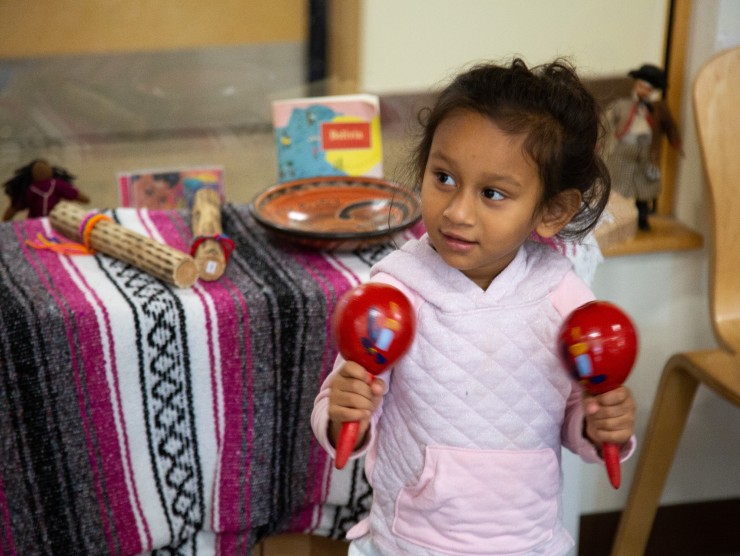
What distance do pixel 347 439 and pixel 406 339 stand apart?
12 centimetres

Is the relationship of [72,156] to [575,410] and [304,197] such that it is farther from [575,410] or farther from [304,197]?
[575,410]

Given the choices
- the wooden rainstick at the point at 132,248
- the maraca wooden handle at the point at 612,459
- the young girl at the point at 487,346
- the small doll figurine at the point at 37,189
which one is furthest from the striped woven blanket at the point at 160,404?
the maraca wooden handle at the point at 612,459

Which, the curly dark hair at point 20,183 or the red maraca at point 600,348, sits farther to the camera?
the curly dark hair at point 20,183

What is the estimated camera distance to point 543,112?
1108 millimetres

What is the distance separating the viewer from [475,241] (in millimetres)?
1097

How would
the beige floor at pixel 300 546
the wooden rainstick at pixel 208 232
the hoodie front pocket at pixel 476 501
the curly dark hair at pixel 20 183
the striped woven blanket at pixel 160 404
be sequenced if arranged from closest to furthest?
the hoodie front pocket at pixel 476 501 → the striped woven blanket at pixel 160 404 → the wooden rainstick at pixel 208 232 → the beige floor at pixel 300 546 → the curly dark hair at pixel 20 183

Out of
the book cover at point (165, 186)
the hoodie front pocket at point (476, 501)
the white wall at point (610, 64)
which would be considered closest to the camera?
the hoodie front pocket at point (476, 501)

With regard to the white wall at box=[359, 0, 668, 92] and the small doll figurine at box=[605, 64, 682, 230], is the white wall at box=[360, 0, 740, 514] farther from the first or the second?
the small doll figurine at box=[605, 64, 682, 230]

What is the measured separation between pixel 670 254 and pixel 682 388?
0.30 metres

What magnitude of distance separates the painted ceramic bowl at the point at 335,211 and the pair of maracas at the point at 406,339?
21.6 inches

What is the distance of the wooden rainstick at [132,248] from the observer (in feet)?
4.96

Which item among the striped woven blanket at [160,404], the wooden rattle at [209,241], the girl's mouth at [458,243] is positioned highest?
the girl's mouth at [458,243]

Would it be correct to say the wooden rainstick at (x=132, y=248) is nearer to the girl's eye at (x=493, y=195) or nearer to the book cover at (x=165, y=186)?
the book cover at (x=165, y=186)

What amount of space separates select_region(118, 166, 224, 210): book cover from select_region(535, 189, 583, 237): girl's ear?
0.97m
